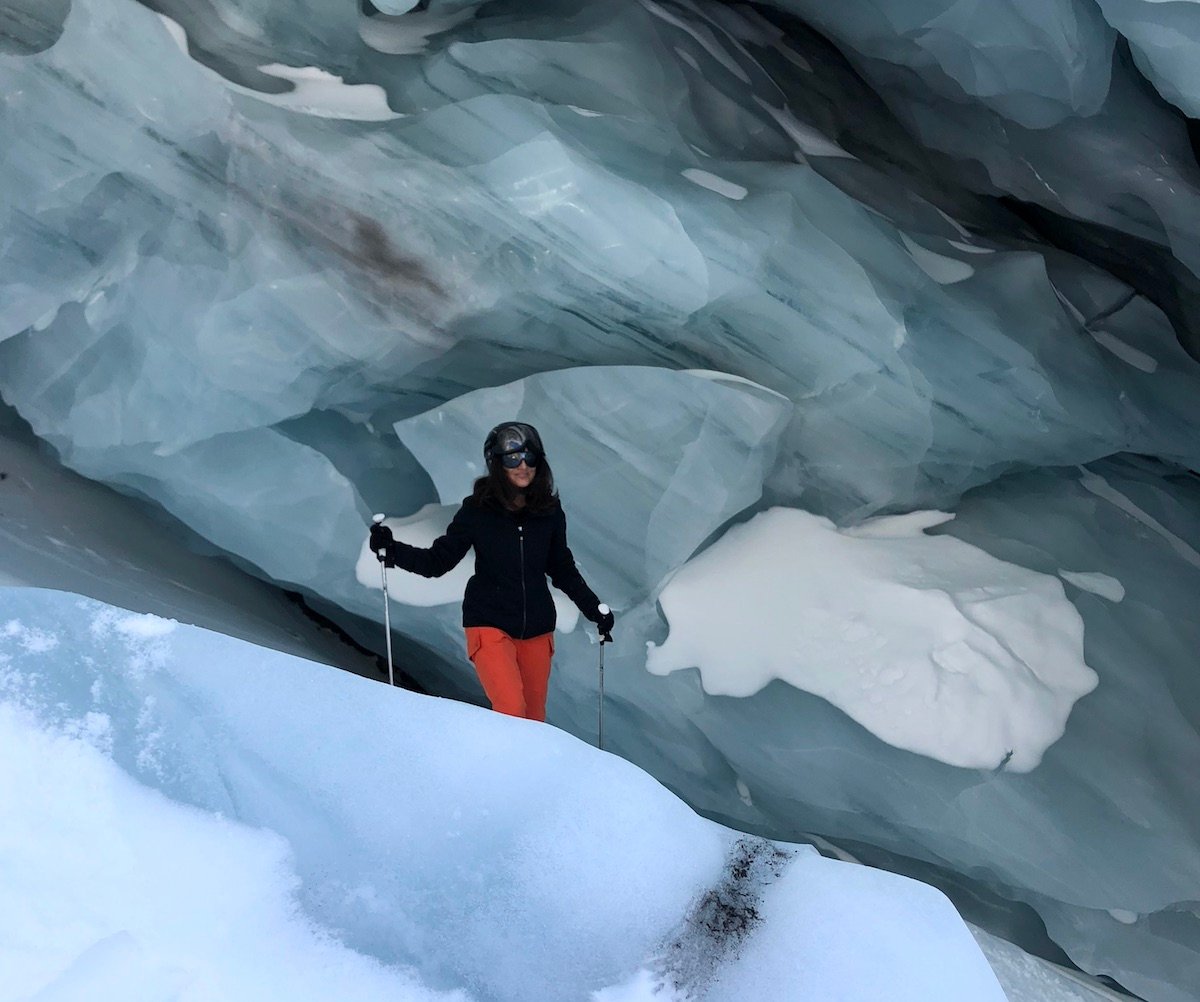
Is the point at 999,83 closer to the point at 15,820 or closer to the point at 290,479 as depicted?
the point at 290,479

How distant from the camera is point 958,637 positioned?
2988 mm

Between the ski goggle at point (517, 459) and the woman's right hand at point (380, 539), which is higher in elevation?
the ski goggle at point (517, 459)

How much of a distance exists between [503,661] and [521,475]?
47 centimetres

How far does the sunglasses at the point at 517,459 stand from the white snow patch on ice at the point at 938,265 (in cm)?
157

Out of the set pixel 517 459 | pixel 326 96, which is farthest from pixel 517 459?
pixel 326 96

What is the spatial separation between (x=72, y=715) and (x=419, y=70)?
228 centimetres

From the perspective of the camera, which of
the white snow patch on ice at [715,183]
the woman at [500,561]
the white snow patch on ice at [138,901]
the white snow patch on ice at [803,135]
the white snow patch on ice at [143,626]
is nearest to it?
the white snow patch on ice at [138,901]

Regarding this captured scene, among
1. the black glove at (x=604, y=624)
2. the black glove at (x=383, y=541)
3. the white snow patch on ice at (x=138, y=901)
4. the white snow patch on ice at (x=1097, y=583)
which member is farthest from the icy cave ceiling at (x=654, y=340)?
the white snow patch on ice at (x=138, y=901)

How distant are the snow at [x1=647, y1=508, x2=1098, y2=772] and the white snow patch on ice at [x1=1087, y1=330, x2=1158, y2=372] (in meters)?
0.88

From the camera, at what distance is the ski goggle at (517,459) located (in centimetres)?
243

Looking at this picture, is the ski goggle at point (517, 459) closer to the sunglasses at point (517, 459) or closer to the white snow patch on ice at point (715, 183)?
the sunglasses at point (517, 459)

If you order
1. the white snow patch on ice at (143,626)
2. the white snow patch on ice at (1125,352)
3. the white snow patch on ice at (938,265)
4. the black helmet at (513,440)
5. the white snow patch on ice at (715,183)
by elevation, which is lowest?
the white snow patch on ice at (143,626)

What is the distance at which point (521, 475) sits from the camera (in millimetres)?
2469

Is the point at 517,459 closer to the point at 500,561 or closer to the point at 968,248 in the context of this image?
the point at 500,561
